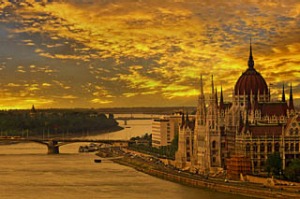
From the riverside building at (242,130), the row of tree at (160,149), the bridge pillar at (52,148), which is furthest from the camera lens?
the bridge pillar at (52,148)

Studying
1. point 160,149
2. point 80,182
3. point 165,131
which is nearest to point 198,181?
point 80,182

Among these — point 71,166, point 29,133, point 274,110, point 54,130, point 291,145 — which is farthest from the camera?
point 54,130

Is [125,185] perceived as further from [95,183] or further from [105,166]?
[105,166]

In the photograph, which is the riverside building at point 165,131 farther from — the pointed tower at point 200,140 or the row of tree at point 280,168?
the row of tree at point 280,168

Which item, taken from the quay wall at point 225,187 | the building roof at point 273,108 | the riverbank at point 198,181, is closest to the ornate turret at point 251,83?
the building roof at point 273,108

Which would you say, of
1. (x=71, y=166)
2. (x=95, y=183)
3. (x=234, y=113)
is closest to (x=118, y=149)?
(x=71, y=166)

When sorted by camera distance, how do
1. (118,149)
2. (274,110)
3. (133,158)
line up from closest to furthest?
(274,110)
(133,158)
(118,149)

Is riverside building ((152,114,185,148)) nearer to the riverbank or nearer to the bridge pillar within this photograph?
the bridge pillar
